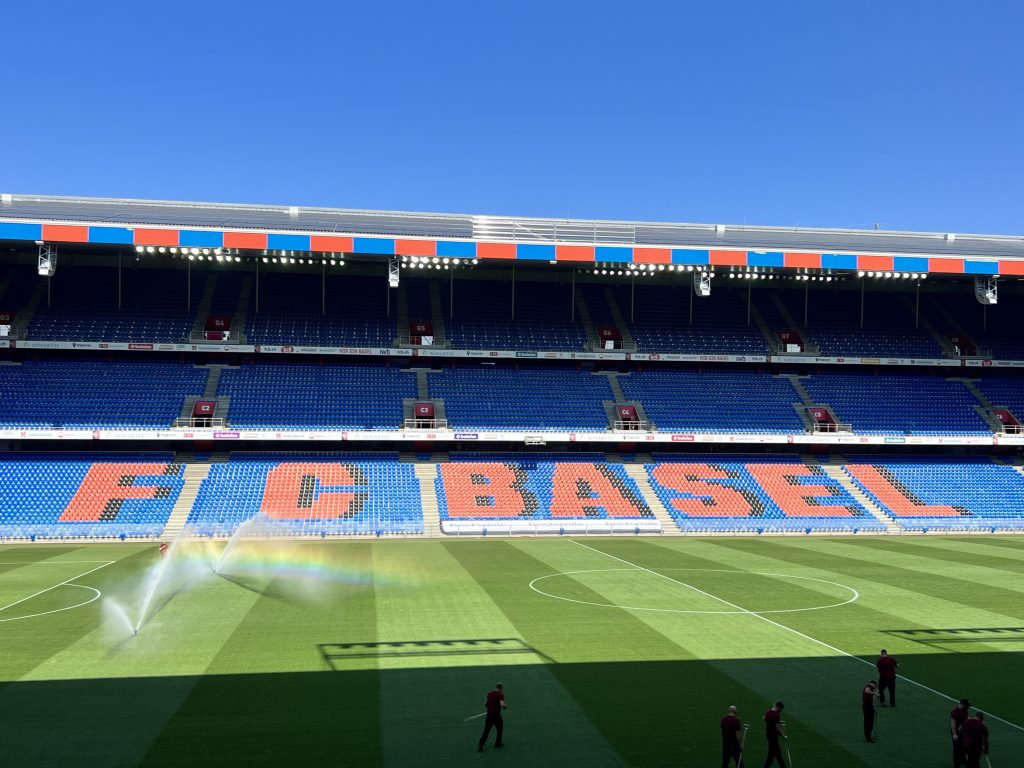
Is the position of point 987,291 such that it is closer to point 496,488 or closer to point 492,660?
point 496,488

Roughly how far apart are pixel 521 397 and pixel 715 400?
13.5 meters

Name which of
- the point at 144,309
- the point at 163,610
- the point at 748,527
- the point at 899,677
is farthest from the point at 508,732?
the point at 144,309

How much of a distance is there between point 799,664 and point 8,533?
127 feet

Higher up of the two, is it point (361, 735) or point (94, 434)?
point (94, 434)

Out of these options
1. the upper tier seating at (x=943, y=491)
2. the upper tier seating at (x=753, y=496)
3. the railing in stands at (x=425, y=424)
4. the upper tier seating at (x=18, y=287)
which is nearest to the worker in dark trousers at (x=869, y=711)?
the upper tier seating at (x=753, y=496)

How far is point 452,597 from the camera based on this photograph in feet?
82.5

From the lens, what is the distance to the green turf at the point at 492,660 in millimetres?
13570

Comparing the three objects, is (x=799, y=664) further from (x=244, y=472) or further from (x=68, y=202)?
(x=68, y=202)

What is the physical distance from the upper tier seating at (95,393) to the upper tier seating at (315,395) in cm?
304

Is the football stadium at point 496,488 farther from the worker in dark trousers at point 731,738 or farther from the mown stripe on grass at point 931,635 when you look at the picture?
the worker in dark trousers at point 731,738

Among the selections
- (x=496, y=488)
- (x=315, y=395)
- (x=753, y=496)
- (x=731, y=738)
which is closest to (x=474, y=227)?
(x=315, y=395)

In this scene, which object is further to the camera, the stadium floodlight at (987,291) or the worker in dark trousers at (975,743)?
the stadium floodlight at (987,291)

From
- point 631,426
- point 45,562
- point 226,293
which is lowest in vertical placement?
point 45,562

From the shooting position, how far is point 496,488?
4734cm
